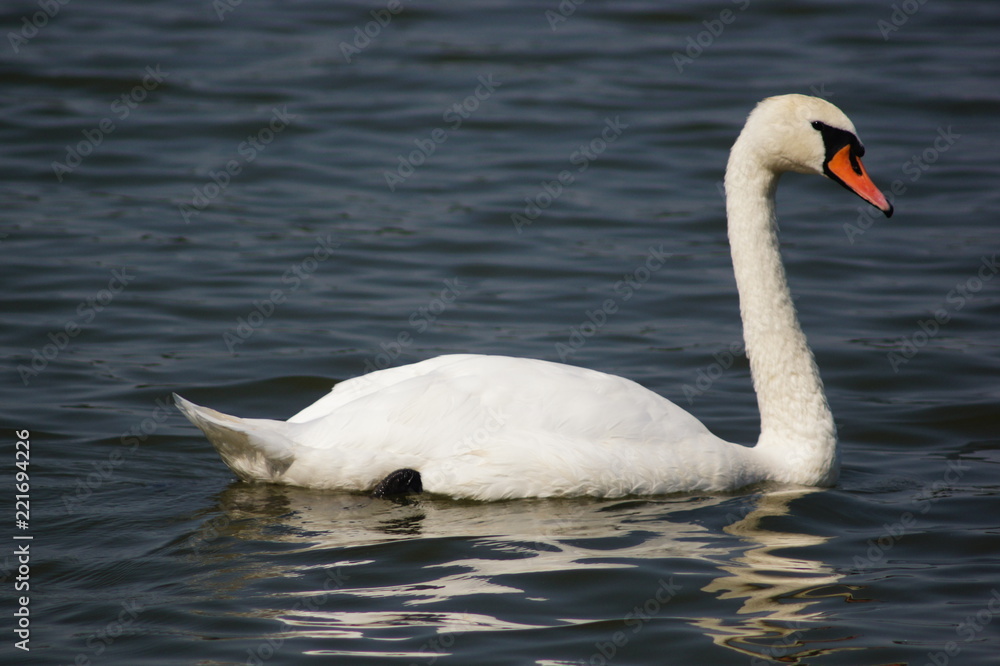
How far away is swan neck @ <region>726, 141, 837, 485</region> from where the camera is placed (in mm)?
7012

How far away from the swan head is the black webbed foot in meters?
2.50

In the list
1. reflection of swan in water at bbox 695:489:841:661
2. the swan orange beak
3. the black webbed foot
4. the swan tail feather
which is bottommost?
reflection of swan in water at bbox 695:489:841:661

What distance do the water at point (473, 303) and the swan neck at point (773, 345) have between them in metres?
0.25

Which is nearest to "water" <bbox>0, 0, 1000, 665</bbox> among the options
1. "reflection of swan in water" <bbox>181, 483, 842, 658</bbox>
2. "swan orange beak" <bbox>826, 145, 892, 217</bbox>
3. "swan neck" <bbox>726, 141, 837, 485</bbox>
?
"reflection of swan in water" <bbox>181, 483, 842, 658</bbox>

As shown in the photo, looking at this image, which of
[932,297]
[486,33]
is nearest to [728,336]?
[932,297]

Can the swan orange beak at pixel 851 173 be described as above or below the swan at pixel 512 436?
above

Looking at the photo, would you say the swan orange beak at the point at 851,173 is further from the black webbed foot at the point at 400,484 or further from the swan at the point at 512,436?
the black webbed foot at the point at 400,484

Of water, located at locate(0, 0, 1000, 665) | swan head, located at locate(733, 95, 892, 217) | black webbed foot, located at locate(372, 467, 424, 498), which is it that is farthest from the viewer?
swan head, located at locate(733, 95, 892, 217)

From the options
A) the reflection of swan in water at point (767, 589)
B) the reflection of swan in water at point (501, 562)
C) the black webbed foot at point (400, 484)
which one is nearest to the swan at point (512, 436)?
the black webbed foot at point (400, 484)

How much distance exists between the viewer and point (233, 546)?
19.6 feet

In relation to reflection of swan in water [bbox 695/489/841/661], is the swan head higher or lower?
higher

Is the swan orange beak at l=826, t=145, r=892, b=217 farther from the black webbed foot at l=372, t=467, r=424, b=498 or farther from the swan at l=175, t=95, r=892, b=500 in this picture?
the black webbed foot at l=372, t=467, r=424, b=498

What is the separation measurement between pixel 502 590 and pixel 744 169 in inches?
111

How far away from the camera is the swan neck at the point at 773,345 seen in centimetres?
701
